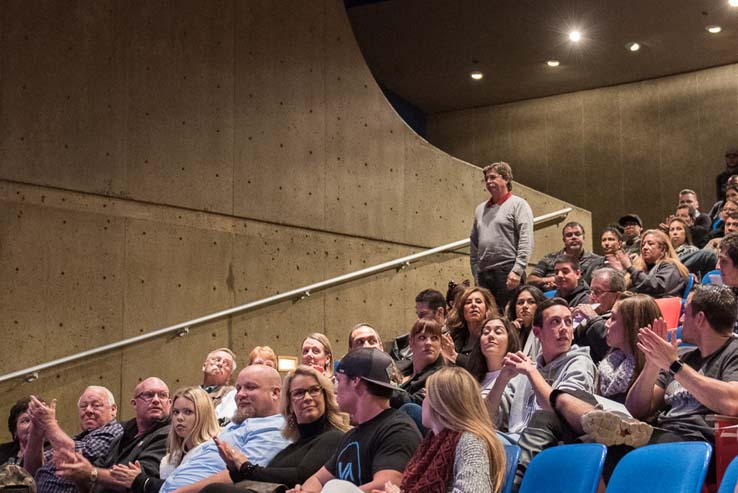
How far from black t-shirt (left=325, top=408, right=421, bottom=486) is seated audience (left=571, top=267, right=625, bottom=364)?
64.5 inches

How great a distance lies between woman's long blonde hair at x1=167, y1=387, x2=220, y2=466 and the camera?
4.32m

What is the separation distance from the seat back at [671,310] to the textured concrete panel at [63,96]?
3451 mm

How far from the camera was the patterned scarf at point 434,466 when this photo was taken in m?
2.91

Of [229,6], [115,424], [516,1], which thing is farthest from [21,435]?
[516,1]

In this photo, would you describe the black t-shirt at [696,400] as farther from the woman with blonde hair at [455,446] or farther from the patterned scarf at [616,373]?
the woman with blonde hair at [455,446]

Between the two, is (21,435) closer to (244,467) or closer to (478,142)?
(244,467)

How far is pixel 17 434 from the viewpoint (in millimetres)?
5203

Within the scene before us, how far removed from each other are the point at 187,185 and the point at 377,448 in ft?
12.7

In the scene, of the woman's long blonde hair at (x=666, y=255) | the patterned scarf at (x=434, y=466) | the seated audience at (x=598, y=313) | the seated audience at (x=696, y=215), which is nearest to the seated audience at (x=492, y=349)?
the seated audience at (x=598, y=313)

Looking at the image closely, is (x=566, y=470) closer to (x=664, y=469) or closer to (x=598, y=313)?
(x=664, y=469)

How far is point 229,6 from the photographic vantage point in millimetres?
7340

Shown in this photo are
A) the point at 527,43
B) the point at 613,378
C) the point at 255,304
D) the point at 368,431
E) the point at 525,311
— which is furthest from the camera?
the point at 527,43

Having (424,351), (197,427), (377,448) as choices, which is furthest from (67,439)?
(377,448)

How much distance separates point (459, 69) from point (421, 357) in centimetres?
804
